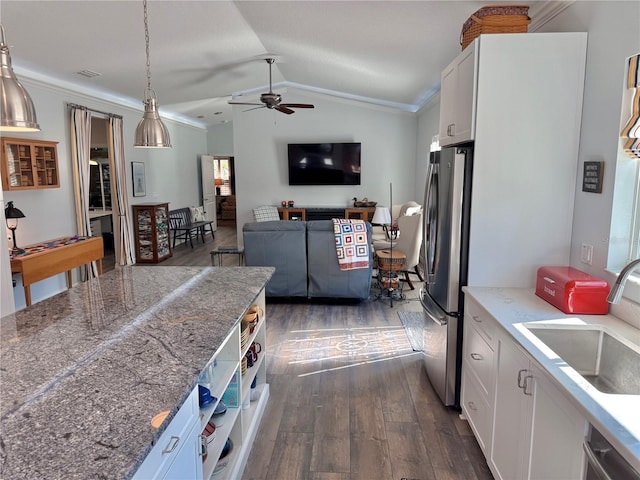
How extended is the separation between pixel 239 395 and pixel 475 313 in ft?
4.48

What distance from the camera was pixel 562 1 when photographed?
7.82ft

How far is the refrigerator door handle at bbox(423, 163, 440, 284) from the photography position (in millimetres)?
2781

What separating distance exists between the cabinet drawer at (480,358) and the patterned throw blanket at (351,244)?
213 cm

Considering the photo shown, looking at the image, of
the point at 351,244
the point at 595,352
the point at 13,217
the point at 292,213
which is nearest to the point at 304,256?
the point at 351,244

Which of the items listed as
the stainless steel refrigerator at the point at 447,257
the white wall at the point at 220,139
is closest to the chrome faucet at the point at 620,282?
the stainless steel refrigerator at the point at 447,257

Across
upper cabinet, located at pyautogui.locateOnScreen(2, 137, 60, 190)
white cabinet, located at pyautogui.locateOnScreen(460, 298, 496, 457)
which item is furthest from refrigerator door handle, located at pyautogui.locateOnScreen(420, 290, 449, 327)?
upper cabinet, located at pyautogui.locateOnScreen(2, 137, 60, 190)

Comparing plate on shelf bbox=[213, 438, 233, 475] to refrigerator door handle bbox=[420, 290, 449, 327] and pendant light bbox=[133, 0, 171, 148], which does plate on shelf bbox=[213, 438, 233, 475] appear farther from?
pendant light bbox=[133, 0, 171, 148]

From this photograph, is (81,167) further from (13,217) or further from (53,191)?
(13,217)

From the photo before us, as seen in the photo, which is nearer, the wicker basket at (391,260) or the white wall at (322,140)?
the wicker basket at (391,260)

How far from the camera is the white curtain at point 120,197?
6430 mm

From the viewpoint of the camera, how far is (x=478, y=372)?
229 centimetres

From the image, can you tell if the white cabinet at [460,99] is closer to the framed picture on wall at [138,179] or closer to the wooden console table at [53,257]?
the wooden console table at [53,257]

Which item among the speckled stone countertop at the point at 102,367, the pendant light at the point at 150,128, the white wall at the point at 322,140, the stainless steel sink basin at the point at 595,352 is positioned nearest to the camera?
the speckled stone countertop at the point at 102,367

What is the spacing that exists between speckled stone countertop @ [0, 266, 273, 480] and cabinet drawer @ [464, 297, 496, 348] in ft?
3.91
